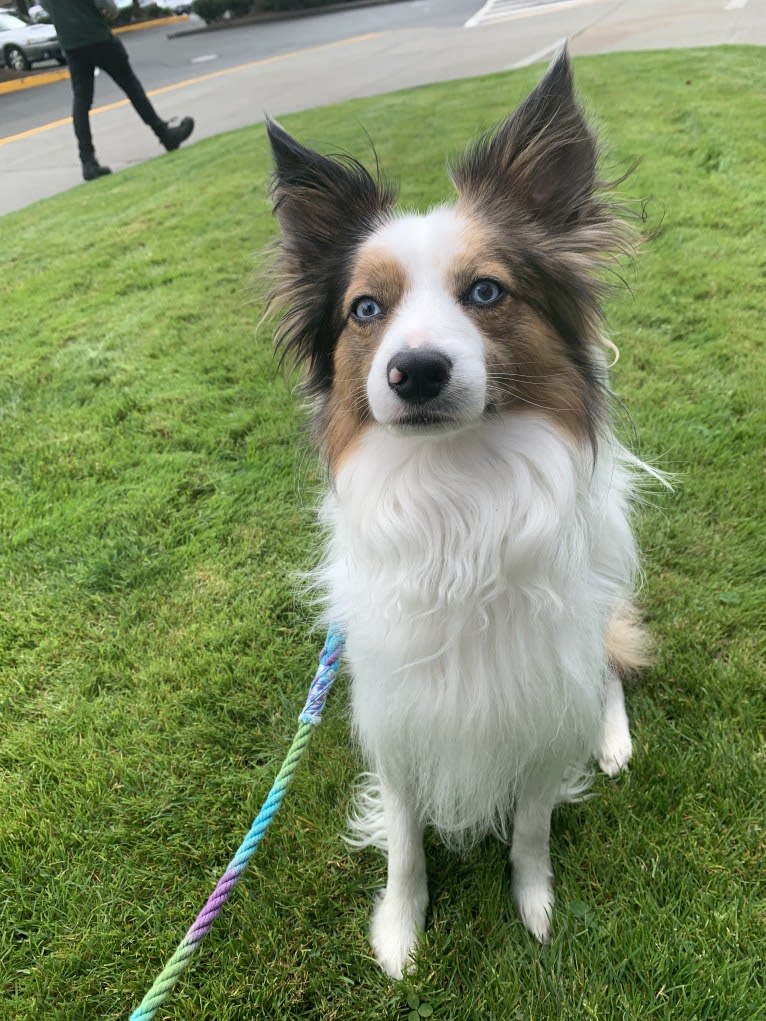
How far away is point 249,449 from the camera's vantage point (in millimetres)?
4102

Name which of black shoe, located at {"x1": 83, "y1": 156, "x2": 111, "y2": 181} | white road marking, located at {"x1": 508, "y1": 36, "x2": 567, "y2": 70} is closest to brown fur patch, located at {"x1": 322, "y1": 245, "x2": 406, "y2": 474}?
black shoe, located at {"x1": 83, "y1": 156, "x2": 111, "y2": 181}

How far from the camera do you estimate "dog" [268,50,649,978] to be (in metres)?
1.75

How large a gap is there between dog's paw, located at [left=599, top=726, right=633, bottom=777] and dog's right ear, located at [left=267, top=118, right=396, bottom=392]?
5.10 feet

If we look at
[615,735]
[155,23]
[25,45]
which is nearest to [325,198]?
[615,735]

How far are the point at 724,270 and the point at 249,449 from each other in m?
3.60

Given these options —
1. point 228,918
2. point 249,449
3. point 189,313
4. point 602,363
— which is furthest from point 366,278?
point 189,313

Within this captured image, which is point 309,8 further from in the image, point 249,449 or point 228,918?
point 228,918

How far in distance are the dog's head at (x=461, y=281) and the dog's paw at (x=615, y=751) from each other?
1.21 meters

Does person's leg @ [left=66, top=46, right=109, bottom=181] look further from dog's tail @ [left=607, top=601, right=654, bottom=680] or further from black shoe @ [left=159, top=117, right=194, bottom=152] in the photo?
dog's tail @ [left=607, top=601, right=654, bottom=680]

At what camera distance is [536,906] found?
213cm

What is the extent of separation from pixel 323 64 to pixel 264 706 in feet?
63.1

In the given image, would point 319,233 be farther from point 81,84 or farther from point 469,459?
point 81,84

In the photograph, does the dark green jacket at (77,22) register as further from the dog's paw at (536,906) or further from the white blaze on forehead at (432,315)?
the dog's paw at (536,906)

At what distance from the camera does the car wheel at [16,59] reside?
24.0 metres
